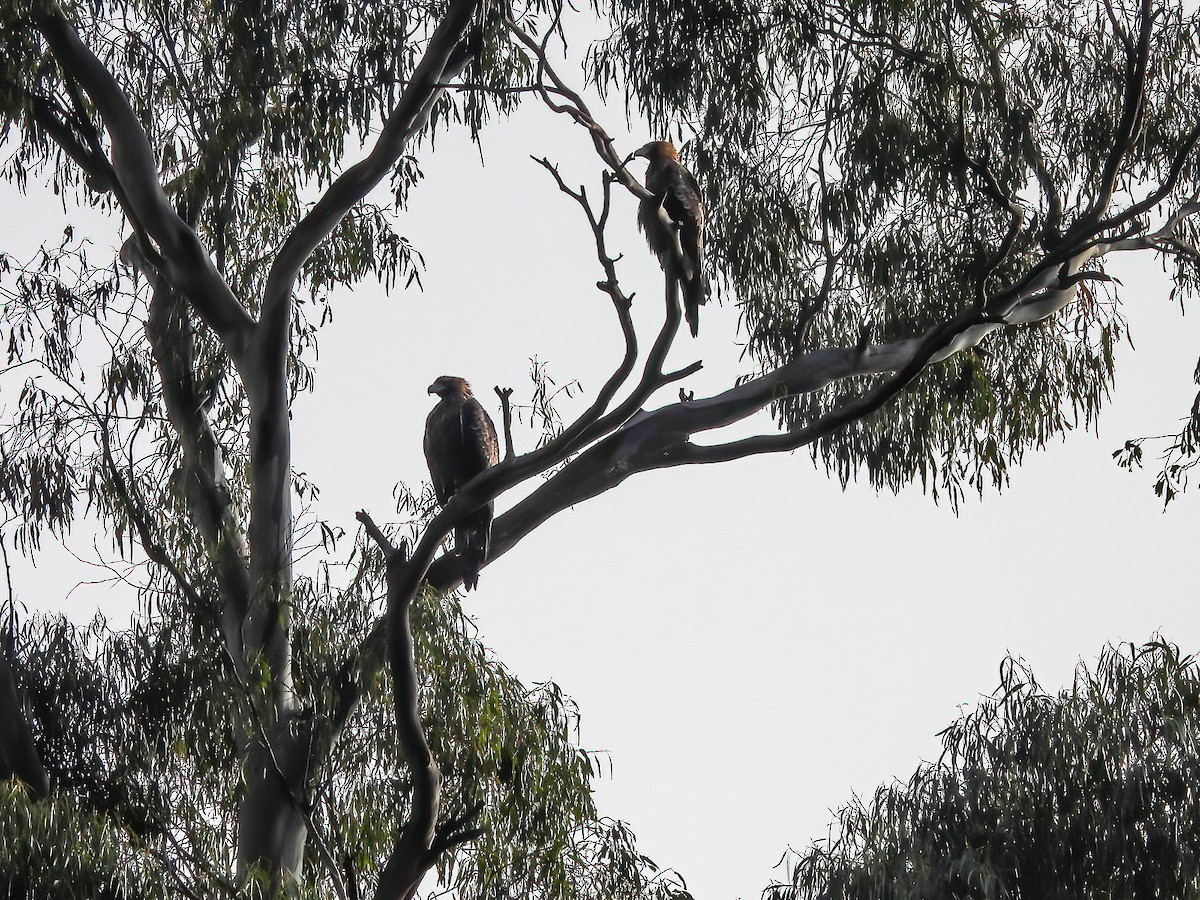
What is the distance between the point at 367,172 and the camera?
196 inches

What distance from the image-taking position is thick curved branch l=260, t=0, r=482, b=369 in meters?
4.85

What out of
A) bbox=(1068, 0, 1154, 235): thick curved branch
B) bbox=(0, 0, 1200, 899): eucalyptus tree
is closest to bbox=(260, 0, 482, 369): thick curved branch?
bbox=(0, 0, 1200, 899): eucalyptus tree

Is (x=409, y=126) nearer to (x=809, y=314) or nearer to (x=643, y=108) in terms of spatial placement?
(x=643, y=108)

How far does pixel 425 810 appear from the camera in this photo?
4234 millimetres

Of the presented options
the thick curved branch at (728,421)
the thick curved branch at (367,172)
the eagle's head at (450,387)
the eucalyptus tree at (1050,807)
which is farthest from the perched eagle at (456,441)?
the eucalyptus tree at (1050,807)

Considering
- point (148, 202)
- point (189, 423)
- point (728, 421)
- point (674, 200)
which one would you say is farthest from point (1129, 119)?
point (189, 423)

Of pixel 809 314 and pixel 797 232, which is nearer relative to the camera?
pixel 809 314

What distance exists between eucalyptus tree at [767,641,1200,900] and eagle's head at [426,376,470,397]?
2.10 metres

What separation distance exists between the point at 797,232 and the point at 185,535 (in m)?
2.56

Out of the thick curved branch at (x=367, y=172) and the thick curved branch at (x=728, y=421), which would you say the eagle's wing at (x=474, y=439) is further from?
the thick curved branch at (x=367, y=172)

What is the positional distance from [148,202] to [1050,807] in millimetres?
3453

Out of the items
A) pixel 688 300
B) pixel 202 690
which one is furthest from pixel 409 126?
pixel 202 690

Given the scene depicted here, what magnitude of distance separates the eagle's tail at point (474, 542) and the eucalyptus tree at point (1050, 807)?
1349 millimetres

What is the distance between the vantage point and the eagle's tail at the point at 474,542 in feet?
14.7
